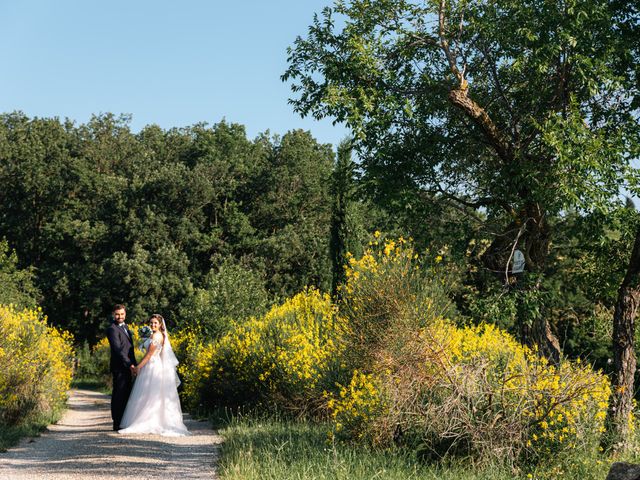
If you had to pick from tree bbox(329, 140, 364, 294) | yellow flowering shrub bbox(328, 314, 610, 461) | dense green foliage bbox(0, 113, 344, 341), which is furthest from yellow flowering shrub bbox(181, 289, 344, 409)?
dense green foliage bbox(0, 113, 344, 341)

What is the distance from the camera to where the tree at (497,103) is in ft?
34.8

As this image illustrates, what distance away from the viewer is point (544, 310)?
12.1 m

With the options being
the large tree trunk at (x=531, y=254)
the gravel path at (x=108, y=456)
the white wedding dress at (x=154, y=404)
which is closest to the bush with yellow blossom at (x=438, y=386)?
the large tree trunk at (x=531, y=254)

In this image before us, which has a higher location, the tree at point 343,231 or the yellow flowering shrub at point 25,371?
the tree at point 343,231

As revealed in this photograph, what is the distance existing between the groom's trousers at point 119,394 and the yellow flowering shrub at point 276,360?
2.26 metres

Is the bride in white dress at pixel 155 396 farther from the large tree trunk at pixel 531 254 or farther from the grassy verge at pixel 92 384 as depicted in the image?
the grassy verge at pixel 92 384

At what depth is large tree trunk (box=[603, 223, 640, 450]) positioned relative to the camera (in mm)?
10305

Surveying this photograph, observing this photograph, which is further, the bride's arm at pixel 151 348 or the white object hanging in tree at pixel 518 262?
the bride's arm at pixel 151 348

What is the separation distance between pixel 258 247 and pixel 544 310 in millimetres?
27510

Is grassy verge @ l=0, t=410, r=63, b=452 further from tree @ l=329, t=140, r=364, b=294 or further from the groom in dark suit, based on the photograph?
tree @ l=329, t=140, r=364, b=294

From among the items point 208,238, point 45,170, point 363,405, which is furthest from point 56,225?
point 363,405

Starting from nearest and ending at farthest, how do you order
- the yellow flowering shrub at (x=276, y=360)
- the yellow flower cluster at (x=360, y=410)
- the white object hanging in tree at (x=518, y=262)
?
the yellow flower cluster at (x=360, y=410), the white object hanging in tree at (x=518, y=262), the yellow flowering shrub at (x=276, y=360)

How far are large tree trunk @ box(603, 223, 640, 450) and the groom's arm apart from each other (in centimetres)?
755

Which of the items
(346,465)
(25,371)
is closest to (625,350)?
(346,465)
